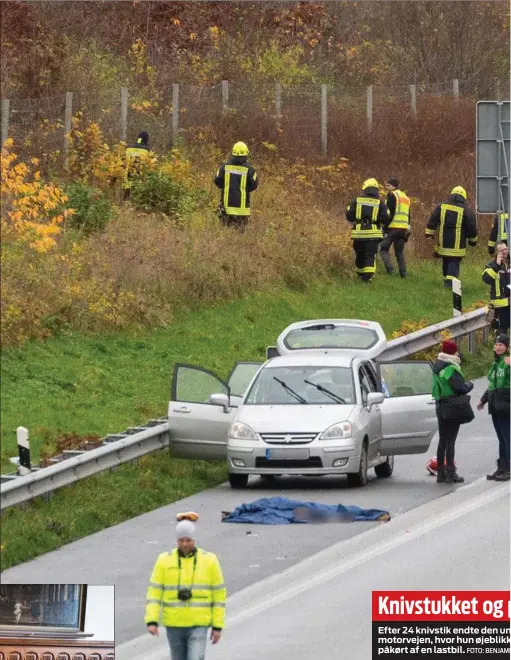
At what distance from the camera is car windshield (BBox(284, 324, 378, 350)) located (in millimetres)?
23219

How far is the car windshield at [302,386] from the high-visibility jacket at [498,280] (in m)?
6.02

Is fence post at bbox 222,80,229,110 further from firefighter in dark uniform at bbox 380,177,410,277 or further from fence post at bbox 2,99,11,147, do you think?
firefighter in dark uniform at bbox 380,177,410,277

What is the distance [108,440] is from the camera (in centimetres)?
1998

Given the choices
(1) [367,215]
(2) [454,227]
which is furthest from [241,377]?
(1) [367,215]

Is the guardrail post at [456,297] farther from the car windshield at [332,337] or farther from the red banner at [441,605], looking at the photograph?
the red banner at [441,605]

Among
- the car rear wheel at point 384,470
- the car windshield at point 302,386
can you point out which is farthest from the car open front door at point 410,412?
the car windshield at point 302,386

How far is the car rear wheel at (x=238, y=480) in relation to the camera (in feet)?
66.4

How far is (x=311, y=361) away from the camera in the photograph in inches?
833

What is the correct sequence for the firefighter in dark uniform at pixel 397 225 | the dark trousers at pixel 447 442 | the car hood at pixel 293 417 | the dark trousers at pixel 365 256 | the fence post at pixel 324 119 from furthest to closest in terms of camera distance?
the fence post at pixel 324 119 < the firefighter in dark uniform at pixel 397 225 < the dark trousers at pixel 365 256 < the dark trousers at pixel 447 442 < the car hood at pixel 293 417

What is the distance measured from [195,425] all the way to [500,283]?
26.1 feet

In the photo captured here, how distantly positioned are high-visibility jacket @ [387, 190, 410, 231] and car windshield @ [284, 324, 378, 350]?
813 cm

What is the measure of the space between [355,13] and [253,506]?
108 ft

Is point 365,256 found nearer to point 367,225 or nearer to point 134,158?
point 367,225

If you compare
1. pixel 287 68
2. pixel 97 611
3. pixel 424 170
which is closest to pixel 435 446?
pixel 97 611
